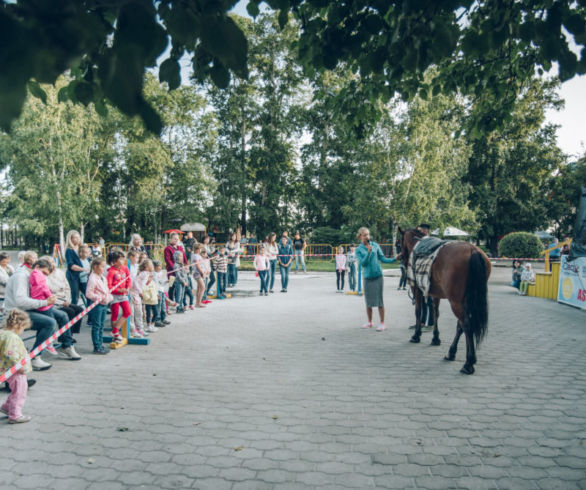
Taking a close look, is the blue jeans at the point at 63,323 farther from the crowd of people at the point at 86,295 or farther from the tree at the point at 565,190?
the tree at the point at 565,190

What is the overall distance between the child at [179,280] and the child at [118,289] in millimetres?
2783

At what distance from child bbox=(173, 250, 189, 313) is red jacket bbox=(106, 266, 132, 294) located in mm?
2769

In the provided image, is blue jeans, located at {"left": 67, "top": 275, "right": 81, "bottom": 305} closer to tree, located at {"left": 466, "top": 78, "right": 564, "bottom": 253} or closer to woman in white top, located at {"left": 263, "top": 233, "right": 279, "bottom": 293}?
woman in white top, located at {"left": 263, "top": 233, "right": 279, "bottom": 293}

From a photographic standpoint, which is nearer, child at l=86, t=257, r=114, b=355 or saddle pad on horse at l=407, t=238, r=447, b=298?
saddle pad on horse at l=407, t=238, r=447, b=298

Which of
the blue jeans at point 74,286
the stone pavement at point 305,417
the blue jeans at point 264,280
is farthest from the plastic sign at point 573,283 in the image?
the blue jeans at point 74,286

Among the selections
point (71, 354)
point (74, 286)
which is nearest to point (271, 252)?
point (74, 286)

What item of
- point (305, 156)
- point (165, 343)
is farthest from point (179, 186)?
point (165, 343)

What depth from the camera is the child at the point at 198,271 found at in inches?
417

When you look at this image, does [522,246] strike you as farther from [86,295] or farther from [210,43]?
[210,43]

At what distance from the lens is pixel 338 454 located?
10.7 feet

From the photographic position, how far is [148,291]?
7.61 meters

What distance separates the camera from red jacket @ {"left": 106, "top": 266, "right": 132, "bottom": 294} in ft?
22.1

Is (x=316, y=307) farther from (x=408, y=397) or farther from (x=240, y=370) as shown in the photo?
(x=408, y=397)

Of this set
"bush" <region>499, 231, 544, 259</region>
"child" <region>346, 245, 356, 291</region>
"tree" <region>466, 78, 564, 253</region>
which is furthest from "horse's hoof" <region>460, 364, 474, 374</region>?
"tree" <region>466, 78, 564, 253</region>
